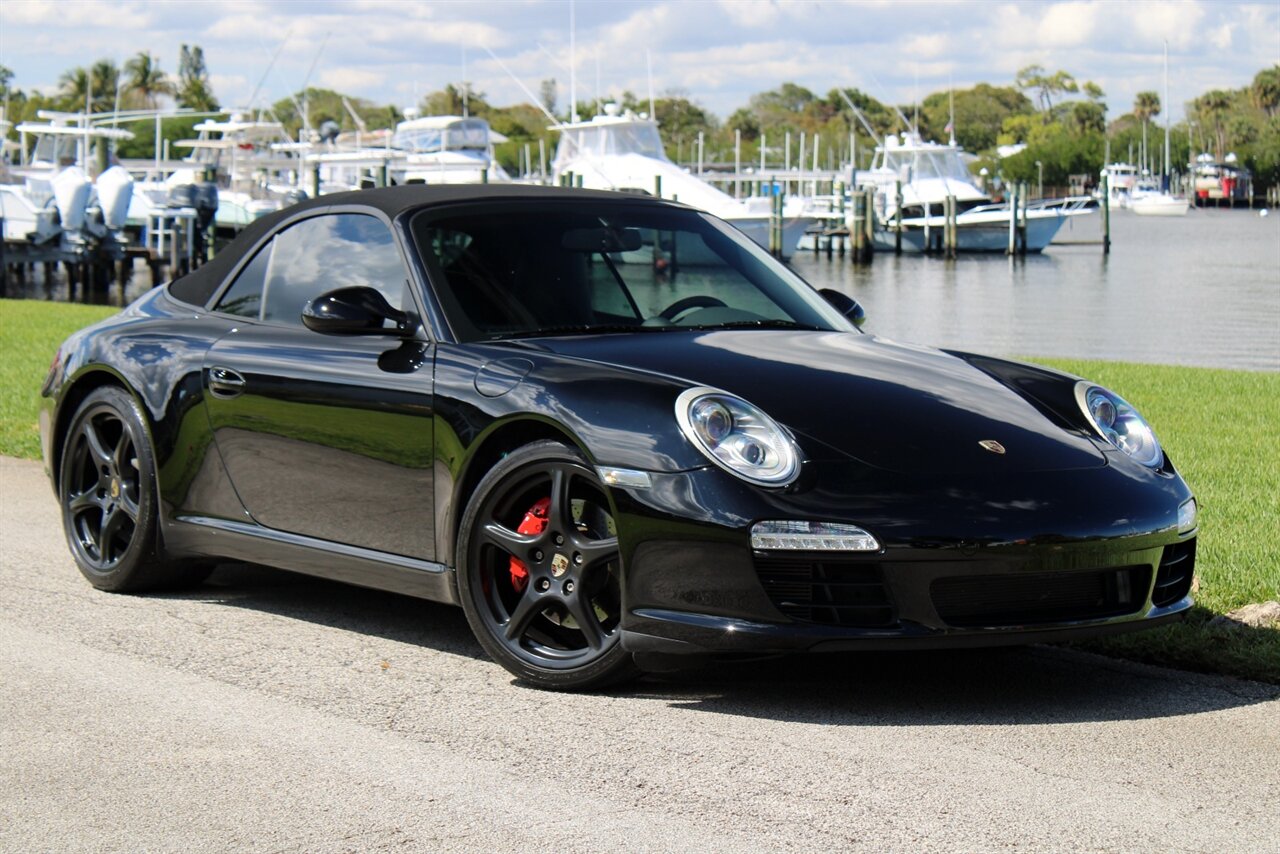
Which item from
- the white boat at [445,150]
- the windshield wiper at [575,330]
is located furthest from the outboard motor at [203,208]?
the windshield wiper at [575,330]

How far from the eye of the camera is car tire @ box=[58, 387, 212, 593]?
20.6ft

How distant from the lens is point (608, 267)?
18.8 ft

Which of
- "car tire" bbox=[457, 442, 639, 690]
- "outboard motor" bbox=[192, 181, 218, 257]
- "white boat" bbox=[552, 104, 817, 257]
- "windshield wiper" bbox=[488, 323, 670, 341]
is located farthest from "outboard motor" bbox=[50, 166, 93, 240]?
"car tire" bbox=[457, 442, 639, 690]

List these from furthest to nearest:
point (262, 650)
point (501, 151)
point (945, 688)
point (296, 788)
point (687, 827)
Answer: point (501, 151) → point (262, 650) → point (945, 688) → point (296, 788) → point (687, 827)

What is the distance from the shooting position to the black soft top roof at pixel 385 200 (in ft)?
19.2

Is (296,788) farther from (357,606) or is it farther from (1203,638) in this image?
(1203,638)

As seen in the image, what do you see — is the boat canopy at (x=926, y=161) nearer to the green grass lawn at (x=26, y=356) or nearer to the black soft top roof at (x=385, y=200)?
the green grass lawn at (x=26, y=356)

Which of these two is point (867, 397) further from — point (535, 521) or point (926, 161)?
point (926, 161)

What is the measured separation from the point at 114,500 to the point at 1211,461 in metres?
5.79

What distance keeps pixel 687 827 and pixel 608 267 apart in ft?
7.98

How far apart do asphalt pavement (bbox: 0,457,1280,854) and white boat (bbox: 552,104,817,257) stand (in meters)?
49.4

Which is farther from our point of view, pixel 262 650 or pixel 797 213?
pixel 797 213

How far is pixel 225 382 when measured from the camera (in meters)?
5.96

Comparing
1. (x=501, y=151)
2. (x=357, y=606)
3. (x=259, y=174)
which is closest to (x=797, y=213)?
(x=259, y=174)
